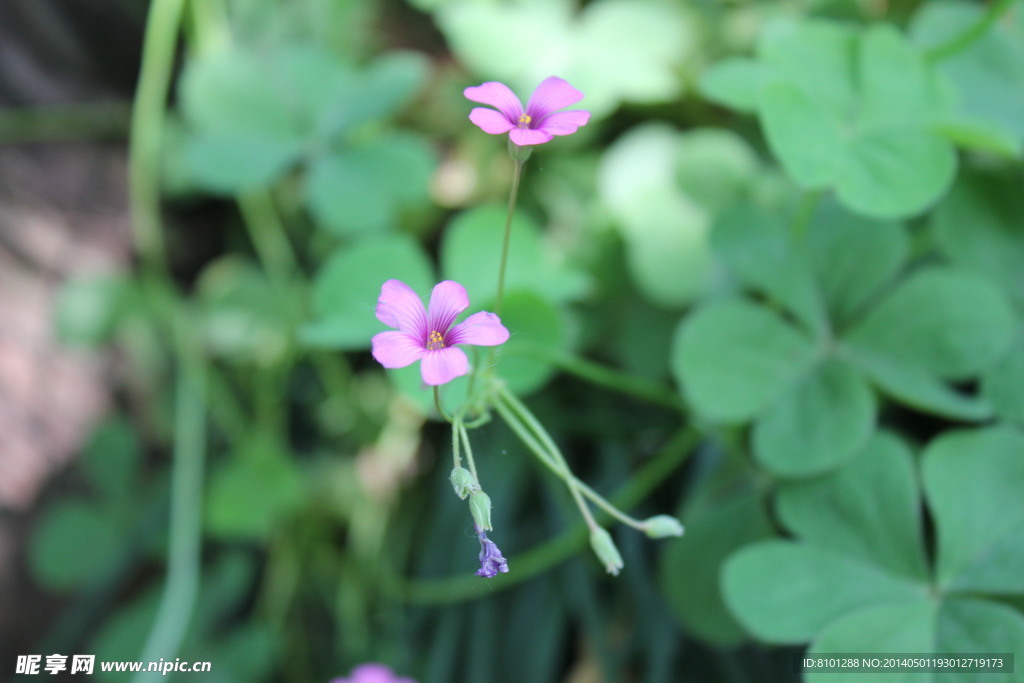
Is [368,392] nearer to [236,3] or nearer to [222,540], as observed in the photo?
[222,540]

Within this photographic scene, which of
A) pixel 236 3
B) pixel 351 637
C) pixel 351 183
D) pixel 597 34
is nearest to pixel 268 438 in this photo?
pixel 351 637

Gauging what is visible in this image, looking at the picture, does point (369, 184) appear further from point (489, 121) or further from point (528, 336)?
point (489, 121)

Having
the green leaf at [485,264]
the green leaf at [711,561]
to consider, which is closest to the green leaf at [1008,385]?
the green leaf at [711,561]

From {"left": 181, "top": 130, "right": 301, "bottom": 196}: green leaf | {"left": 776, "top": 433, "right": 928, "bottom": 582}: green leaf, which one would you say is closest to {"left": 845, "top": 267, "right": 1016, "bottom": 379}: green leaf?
{"left": 776, "top": 433, "right": 928, "bottom": 582}: green leaf

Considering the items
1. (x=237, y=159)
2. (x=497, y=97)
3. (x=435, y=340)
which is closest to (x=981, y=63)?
(x=497, y=97)

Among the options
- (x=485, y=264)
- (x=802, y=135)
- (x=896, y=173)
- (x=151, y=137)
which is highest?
(x=151, y=137)

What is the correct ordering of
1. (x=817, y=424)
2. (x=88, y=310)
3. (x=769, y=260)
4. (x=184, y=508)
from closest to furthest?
(x=817, y=424), (x=769, y=260), (x=184, y=508), (x=88, y=310)

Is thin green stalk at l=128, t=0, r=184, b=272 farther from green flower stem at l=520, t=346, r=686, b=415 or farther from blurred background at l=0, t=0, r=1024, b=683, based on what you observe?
green flower stem at l=520, t=346, r=686, b=415
